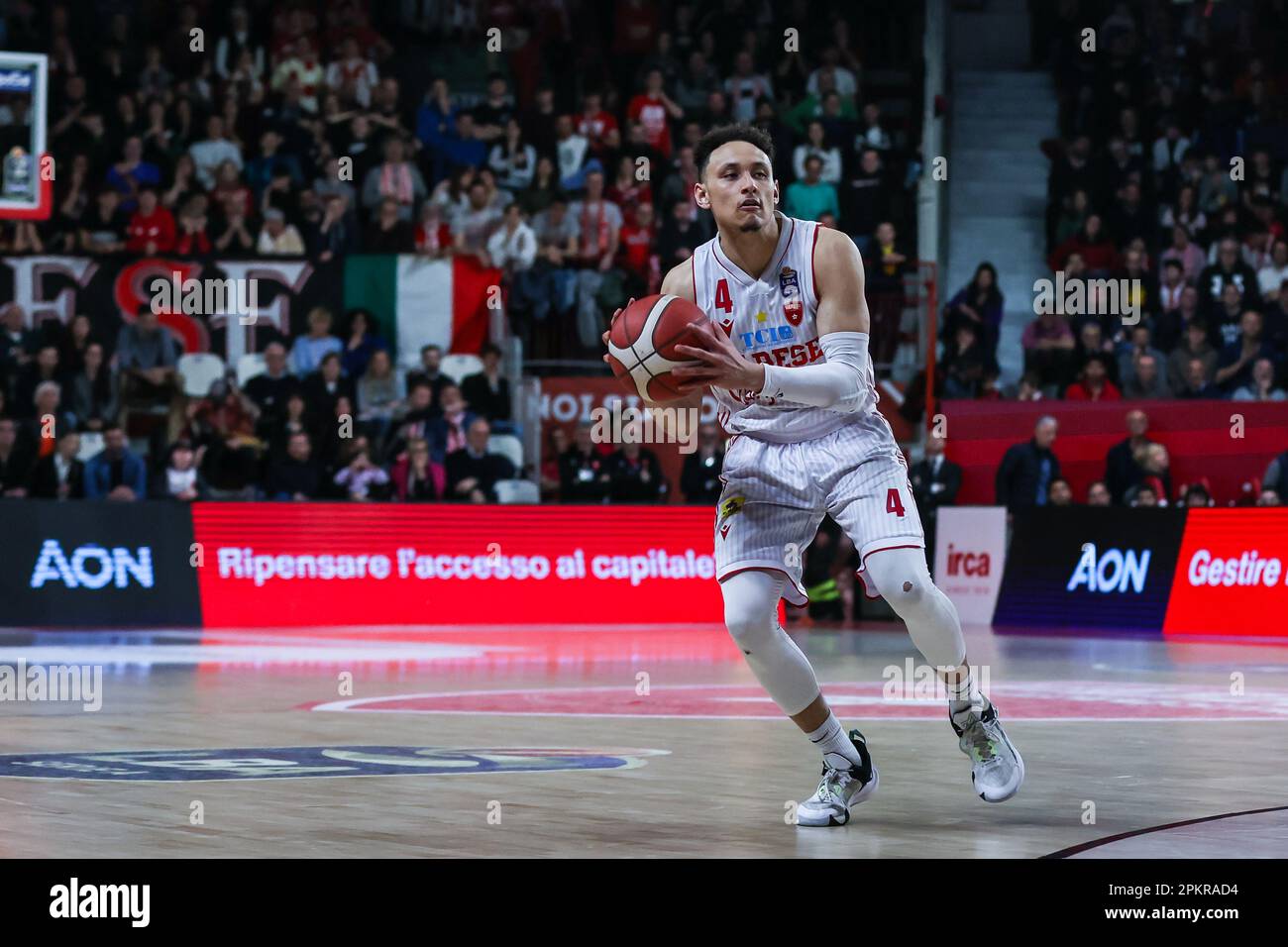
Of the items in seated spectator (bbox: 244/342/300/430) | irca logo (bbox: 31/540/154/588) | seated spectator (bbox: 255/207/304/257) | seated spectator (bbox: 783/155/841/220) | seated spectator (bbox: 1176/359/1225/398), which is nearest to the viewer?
irca logo (bbox: 31/540/154/588)

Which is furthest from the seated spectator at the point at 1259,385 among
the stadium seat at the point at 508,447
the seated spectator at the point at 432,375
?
the seated spectator at the point at 432,375

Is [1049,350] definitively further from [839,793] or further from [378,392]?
[839,793]

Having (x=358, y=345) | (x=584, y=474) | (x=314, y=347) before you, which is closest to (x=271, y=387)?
(x=314, y=347)

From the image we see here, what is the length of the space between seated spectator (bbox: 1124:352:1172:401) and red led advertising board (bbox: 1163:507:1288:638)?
2.95m

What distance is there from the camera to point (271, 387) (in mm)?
21406

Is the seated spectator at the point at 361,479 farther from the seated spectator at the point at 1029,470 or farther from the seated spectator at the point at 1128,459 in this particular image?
the seated spectator at the point at 1128,459

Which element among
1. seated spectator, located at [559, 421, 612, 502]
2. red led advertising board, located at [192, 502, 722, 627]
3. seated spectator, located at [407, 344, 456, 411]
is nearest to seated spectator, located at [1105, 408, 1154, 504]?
red led advertising board, located at [192, 502, 722, 627]

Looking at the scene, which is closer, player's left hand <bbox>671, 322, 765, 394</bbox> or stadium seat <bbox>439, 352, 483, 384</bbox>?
player's left hand <bbox>671, 322, 765, 394</bbox>

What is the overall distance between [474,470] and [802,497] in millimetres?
13867

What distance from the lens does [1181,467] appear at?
21.6 metres

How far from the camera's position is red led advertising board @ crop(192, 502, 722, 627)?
65.3 feet

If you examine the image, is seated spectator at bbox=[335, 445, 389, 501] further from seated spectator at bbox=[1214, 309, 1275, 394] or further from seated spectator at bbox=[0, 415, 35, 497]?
seated spectator at bbox=[1214, 309, 1275, 394]
